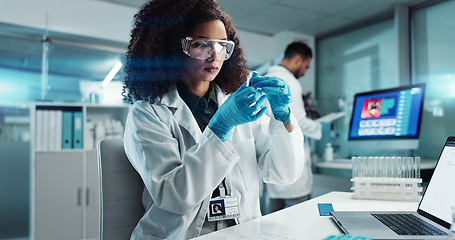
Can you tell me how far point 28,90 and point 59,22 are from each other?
767 mm

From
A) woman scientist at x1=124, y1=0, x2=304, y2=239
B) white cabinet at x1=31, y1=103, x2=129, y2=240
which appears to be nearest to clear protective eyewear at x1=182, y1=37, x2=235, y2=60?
woman scientist at x1=124, y1=0, x2=304, y2=239

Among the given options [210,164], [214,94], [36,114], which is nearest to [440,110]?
[214,94]

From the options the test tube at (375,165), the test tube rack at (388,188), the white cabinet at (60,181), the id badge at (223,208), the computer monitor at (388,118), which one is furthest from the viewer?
the white cabinet at (60,181)

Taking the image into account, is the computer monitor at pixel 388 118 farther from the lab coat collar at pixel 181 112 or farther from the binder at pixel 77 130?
the binder at pixel 77 130

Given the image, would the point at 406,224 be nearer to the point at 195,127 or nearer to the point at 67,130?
the point at 195,127

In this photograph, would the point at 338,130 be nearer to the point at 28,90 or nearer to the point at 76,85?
the point at 76,85

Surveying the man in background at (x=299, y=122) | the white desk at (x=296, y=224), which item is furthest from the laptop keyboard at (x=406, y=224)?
the man in background at (x=299, y=122)

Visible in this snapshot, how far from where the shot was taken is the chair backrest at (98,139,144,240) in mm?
1185

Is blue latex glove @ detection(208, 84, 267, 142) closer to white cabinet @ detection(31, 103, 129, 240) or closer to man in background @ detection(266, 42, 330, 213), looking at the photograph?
man in background @ detection(266, 42, 330, 213)

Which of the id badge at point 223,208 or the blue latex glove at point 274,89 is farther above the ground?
the blue latex glove at point 274,89

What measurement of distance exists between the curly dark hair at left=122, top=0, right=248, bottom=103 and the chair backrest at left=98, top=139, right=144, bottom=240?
0.23m

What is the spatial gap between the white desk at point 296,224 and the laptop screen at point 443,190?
0.20 m

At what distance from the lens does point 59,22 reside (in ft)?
10.8

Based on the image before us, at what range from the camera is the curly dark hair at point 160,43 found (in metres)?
1.25
